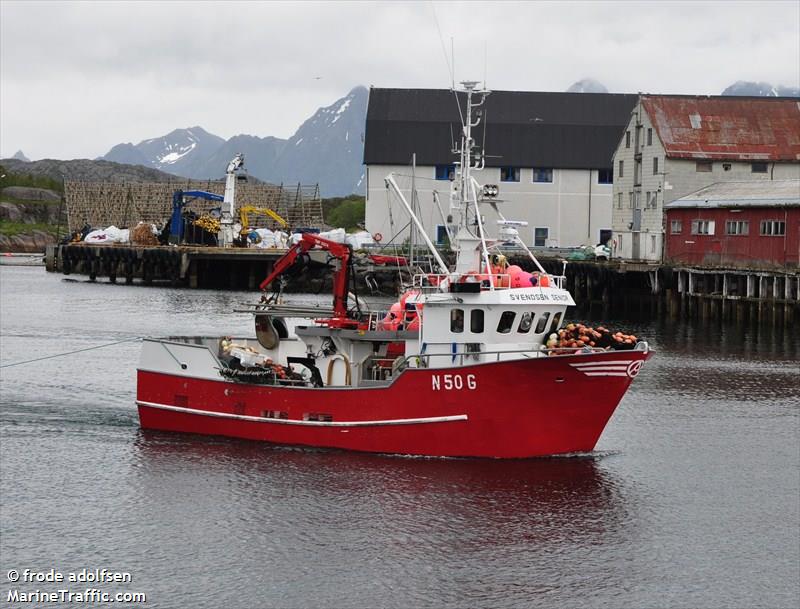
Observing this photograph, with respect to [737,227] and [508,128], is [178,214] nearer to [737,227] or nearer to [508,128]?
[508,128]

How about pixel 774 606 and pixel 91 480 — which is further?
pixel 91 480

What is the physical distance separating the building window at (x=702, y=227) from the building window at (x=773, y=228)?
354 centimetres

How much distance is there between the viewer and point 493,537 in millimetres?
20453

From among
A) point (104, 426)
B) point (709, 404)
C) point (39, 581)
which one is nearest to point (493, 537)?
point (39, 581)

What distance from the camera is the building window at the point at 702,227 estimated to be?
194 feet

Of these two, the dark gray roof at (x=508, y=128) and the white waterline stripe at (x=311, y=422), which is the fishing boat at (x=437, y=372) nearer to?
the white waterline stripe at (x=311, y=422)

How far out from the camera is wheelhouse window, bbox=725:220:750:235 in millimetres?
56812

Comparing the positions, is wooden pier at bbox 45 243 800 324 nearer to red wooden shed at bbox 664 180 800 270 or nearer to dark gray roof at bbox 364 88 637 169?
red wooden shed at bbox 664 180 800 270

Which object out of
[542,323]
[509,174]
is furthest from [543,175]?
[542,323]

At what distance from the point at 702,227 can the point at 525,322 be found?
38.0 metres

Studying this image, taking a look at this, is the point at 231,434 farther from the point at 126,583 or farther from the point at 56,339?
the point at 56,339

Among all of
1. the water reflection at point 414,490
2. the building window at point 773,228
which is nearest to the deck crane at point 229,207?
the building window at point 773,228

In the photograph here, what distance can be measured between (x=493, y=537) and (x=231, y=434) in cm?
801

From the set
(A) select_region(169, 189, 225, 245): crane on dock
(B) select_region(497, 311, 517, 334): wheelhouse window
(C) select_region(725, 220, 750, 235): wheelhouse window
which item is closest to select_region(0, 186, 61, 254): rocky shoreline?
(A) select_region(169, 189, 225, 245): crane on dock
